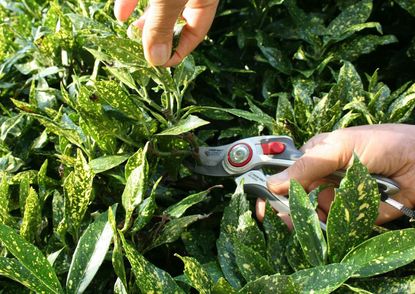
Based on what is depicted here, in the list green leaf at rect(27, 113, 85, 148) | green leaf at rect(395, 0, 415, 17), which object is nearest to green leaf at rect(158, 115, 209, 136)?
green leaf at rect(27, 113, 85, 148)

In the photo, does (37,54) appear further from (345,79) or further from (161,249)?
(345,79)

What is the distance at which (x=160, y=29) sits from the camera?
118 centimetres

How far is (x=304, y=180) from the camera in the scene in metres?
1.36

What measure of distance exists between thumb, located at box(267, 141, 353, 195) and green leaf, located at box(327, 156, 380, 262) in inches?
10.4

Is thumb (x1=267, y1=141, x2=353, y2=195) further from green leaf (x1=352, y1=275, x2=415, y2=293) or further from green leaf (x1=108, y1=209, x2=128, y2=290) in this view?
green leaf (x1=108, y1=209, x2=128, y2=290)

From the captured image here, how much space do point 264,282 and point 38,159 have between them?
3.02 feet

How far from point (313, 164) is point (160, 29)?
0.49 m

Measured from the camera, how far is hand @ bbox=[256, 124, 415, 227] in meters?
1.34

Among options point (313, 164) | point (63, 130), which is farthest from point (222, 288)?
point (63, 130)

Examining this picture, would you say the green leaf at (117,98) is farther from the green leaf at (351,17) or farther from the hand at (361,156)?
the green leaf at (351,17)

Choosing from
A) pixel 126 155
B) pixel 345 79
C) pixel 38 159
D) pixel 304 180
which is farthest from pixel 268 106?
pixel 38 159

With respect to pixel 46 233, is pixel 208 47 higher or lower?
higher

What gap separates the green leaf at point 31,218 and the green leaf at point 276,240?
49cm

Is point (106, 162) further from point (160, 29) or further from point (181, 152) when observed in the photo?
point (160, 29)
